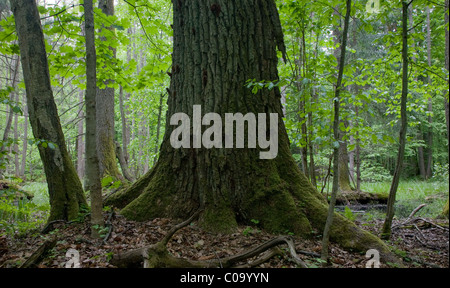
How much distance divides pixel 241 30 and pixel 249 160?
1727 mm

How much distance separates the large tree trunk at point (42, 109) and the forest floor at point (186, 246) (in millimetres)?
324

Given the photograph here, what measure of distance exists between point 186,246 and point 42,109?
2489mm

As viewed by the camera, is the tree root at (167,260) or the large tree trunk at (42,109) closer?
the tree root at (167,260)

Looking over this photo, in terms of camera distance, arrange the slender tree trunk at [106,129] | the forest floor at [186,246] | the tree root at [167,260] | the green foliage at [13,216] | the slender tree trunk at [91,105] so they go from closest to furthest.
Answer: the tree root at [167,260]
the forest floor at [186,246]
the slender tree trunk at [91,105]
the green foliage at [13,216]
the slender tree trunk at [106,129]

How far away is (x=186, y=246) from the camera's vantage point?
8.80ft

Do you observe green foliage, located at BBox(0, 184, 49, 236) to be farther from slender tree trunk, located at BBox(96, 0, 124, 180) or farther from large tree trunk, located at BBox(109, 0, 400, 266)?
slender tree trunk, located at BBox(96, 0, 124, 180)

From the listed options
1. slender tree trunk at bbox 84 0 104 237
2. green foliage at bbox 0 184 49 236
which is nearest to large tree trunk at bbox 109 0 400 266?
slender tree trunk at bbox 84 0 104 237

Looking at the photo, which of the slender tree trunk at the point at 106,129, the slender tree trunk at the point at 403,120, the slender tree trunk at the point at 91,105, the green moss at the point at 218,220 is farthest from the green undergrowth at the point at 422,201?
the slender tree trunk at the point at 106,129

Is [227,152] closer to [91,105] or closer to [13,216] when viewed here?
[91,105]

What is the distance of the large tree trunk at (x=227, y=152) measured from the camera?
3.17 m

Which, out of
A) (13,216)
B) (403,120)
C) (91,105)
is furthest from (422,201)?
(13,216)

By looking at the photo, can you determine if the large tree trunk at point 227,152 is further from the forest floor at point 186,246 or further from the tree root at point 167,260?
the tree root at point 167,260
